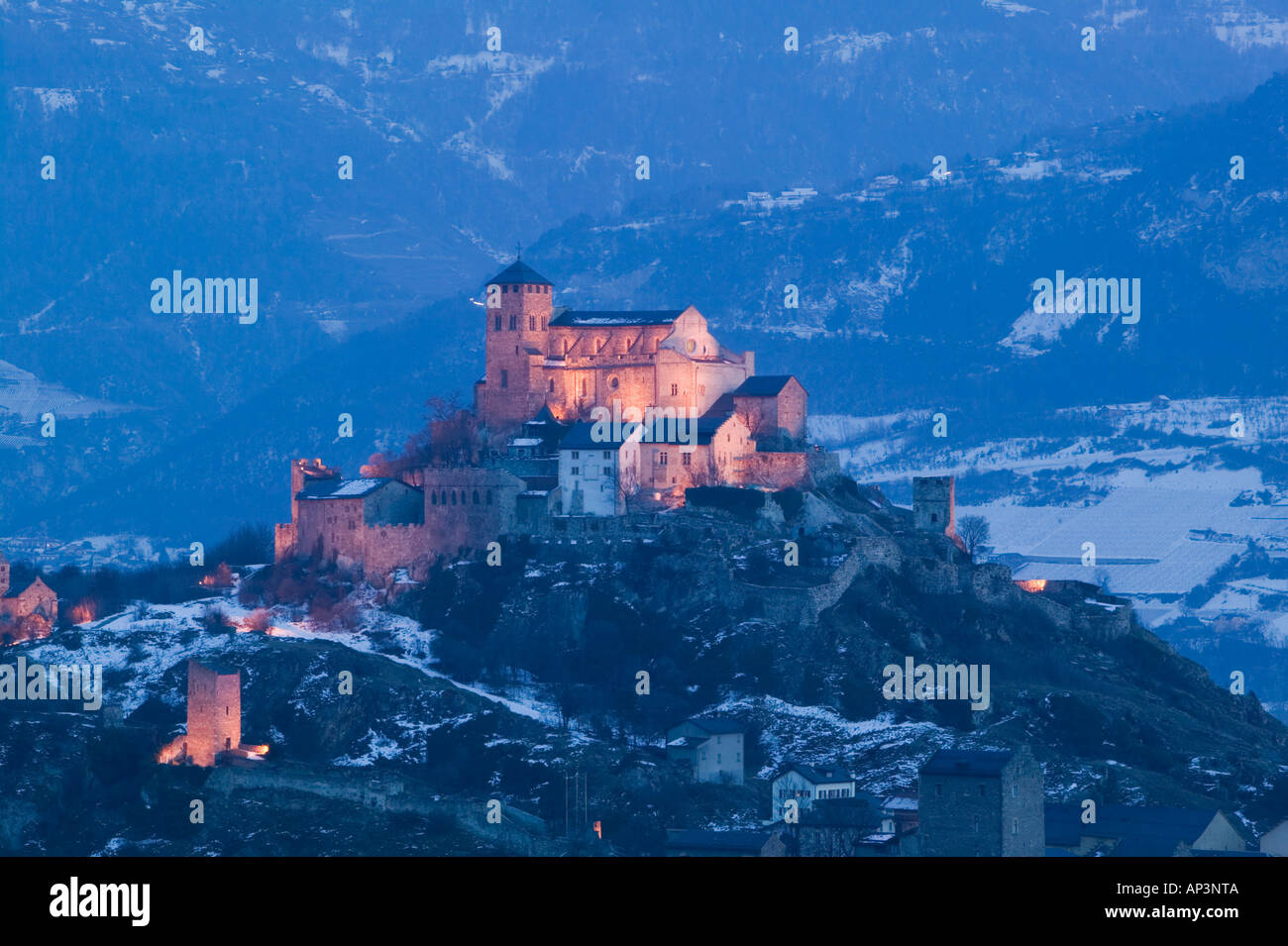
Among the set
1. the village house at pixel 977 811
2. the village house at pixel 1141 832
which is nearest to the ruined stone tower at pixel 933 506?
the village house at pixel 1141 832

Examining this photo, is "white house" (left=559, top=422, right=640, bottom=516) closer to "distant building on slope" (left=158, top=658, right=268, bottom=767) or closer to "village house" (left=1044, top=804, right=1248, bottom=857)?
"distant building on slope" (left=158, top=658, right=268, bottom=767)

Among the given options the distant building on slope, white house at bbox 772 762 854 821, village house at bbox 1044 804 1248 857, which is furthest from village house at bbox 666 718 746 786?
the distant building on slope

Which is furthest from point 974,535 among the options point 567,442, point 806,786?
point 806,786

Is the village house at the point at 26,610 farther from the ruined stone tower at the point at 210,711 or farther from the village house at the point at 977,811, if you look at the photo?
the village house at the point at 977,811

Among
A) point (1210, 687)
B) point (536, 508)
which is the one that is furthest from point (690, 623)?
point (1210, 687)

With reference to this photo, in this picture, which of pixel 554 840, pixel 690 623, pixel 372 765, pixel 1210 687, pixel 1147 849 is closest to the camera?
pixel 1147 849
